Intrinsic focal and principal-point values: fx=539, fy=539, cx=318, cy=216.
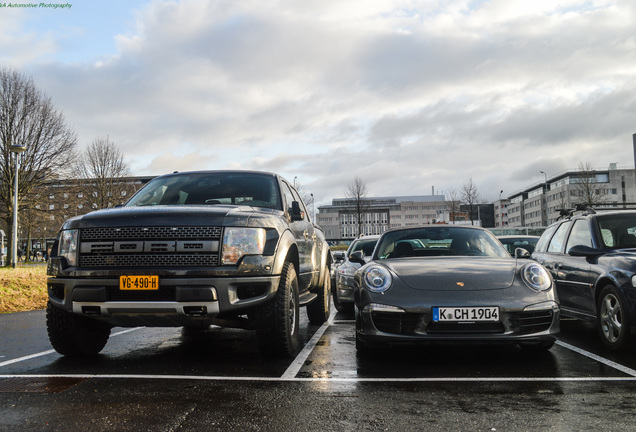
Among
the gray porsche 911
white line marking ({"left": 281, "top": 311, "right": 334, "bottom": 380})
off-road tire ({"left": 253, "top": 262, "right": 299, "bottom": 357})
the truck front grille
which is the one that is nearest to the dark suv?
the gray porsche 911

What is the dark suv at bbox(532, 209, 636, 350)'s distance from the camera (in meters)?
5.26

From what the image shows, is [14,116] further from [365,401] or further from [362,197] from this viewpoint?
[362,197]

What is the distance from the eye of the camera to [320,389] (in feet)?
13.3

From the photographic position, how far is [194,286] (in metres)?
4.44

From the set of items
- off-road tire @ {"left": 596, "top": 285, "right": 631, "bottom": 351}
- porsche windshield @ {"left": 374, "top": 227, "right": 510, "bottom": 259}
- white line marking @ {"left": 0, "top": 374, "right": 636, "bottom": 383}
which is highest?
porsche windshield @ {"left": 374, "top": 227, "right": 510, "bottom": 259}

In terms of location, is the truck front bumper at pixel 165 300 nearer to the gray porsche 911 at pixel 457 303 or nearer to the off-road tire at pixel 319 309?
the gray porsche 911 at pixel 457 303

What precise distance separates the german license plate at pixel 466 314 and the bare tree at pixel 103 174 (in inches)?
1332

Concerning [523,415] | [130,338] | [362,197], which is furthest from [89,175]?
[523,415]

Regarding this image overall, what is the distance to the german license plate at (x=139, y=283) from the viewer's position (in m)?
4.45

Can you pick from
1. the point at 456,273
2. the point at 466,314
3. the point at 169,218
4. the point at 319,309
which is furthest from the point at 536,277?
the point at 319,309

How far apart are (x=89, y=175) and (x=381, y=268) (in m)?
35.2

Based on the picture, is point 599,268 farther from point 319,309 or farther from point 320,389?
point 319,309

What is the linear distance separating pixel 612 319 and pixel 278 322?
11.2ft

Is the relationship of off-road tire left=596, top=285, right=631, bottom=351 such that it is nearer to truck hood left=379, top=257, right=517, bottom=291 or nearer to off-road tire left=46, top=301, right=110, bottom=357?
truck hood left=379, top=257, right=517, bottom=291
